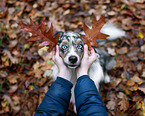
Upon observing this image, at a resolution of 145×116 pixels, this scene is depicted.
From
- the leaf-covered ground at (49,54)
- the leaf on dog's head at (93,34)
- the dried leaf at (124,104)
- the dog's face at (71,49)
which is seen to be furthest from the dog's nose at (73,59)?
the dried leaf at (124,104)

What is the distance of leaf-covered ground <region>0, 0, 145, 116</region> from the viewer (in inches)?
93.5

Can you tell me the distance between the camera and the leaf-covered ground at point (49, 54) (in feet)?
7.79

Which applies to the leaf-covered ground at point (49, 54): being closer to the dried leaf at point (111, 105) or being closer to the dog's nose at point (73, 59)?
the dried leaf at point (111, 105)

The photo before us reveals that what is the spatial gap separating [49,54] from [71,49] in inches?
50.3

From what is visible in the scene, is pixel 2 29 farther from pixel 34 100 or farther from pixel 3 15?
pixel 34 100

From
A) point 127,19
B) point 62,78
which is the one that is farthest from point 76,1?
point 62,78

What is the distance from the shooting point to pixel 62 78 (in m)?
1.39

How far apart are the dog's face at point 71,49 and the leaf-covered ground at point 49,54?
1091 mm

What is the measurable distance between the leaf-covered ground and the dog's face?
3.58ft

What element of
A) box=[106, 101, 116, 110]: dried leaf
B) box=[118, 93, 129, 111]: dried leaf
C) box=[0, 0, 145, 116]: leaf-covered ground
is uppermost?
box=[0, 0, 145, 116]: leaf-covered ground

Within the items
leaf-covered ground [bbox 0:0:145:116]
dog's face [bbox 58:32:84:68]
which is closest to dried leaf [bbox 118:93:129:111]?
leaf-covered ground [bbox 0:0:145:116]

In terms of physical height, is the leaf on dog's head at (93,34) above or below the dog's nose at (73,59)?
above

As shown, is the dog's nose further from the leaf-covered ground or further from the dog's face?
A: the leaf-covered ground

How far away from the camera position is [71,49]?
1.78 meters
